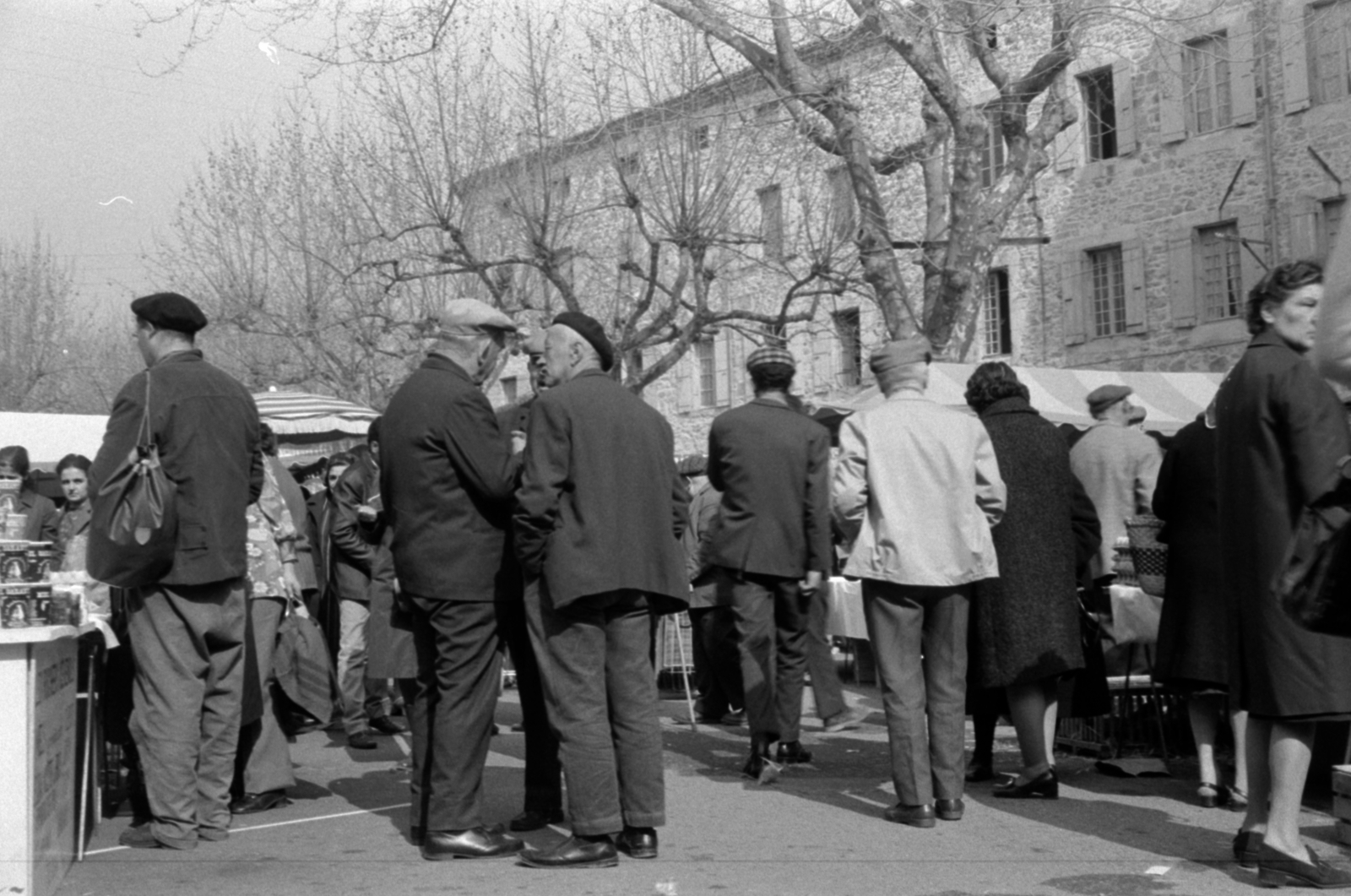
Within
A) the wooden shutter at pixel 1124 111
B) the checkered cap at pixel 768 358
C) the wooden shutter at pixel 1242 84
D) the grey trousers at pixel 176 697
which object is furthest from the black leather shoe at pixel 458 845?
the wooden shutter at pixel 1124 111

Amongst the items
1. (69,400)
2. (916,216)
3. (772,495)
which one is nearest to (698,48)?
(916,216)

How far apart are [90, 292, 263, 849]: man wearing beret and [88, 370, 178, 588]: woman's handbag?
6 cm

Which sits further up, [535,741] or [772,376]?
[772,376]

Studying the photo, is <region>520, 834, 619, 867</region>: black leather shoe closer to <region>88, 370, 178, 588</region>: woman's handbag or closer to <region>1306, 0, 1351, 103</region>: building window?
<region>88, 370, 178, 588</region>: woman's handbag

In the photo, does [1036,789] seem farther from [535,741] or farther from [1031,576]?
[535,741]

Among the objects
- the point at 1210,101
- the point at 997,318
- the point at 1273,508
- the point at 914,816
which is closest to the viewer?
the point at 1273,508

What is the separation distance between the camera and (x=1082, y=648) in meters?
8.10

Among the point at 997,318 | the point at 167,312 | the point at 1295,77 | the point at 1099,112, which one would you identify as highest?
the point at 1099,112

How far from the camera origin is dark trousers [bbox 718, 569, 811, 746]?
8648mm

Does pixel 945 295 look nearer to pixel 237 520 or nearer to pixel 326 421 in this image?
pixel 326 421

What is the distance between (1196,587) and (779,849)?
2.18 metres

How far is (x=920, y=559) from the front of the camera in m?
7.23

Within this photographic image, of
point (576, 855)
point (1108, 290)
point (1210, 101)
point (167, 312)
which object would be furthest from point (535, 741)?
point (1108, 290)

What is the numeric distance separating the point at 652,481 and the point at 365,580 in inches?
197
